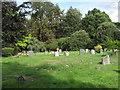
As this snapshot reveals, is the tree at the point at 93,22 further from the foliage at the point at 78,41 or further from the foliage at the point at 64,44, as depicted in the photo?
the foliage at the point at 64,44

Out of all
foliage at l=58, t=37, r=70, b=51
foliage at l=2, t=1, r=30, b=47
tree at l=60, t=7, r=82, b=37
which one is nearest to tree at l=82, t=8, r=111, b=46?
tree at l=60, t=7, r=82, b=37

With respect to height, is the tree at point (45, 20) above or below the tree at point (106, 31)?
above

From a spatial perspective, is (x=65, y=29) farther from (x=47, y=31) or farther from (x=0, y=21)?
(x=0, y=21)

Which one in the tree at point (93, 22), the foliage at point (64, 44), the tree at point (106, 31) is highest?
the tree at point (93, 22)

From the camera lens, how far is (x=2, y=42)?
12.8 m

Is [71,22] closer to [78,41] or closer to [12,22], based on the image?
[78,41]

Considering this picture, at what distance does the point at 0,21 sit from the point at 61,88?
25.3ft

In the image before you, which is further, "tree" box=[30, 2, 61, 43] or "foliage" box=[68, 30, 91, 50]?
"tree" box=[30, 2, 61, 43]

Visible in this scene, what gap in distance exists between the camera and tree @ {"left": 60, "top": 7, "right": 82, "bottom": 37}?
147 feet

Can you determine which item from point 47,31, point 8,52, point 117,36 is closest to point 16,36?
point 8,52

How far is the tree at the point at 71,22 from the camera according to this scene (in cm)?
4481

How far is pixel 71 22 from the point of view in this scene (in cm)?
4559

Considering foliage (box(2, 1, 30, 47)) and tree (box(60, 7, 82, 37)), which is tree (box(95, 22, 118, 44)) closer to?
tree (box(60, 7, 82, 37))

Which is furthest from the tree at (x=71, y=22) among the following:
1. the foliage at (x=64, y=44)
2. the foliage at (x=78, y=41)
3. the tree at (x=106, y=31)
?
the tree at (x=106, y=31)
